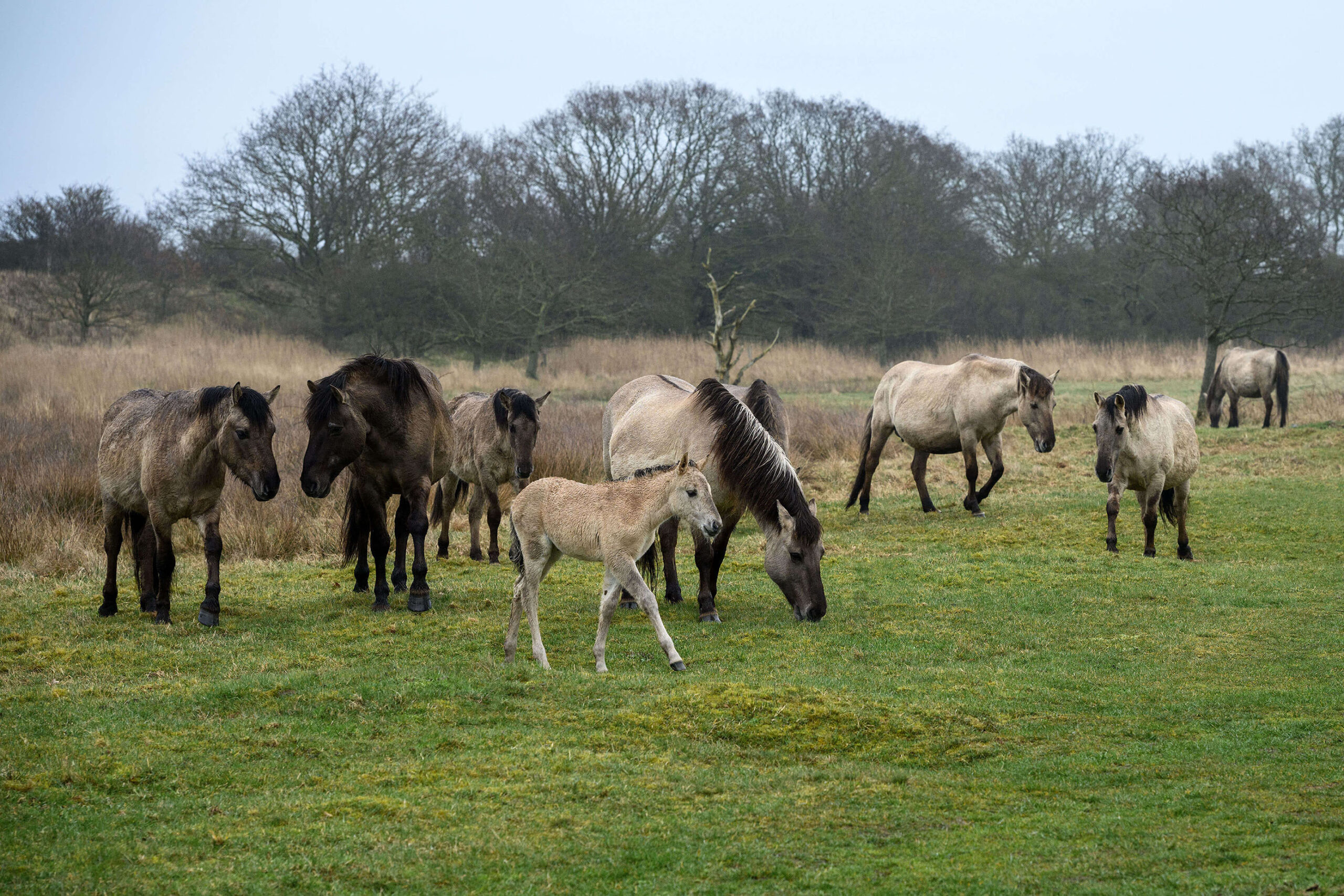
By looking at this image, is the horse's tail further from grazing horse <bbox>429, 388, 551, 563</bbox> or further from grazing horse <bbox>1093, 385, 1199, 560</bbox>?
grazing horse <bbox>1093, 385, 1199, 560</bbox>

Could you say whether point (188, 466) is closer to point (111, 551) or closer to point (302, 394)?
point (111, 551)

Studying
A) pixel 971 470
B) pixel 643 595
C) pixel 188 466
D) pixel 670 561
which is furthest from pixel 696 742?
pixel 971 470

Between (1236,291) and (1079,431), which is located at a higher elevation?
(1236,291)

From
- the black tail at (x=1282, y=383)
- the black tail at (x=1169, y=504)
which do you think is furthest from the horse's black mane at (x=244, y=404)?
the black tail at (x=1282, y=383)

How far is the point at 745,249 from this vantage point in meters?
41.2

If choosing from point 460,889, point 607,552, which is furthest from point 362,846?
point 607,552

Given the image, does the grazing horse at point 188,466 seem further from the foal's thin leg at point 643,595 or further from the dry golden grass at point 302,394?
the dry golden grass at point 302,394

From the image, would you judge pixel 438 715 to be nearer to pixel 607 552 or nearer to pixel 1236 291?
pixel 607 552

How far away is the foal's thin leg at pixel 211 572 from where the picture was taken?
27.0 ft

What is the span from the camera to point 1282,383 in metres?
22.8

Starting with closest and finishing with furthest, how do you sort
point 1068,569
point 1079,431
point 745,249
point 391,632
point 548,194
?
point 391,632
point 1068,569
point 1079,431
point 548,194
point 745,249

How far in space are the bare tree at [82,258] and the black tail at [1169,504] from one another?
1110 inches

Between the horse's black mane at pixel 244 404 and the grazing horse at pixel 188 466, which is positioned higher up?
the horse's black mane at pixel 244 404

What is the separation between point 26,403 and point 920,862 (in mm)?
19229
